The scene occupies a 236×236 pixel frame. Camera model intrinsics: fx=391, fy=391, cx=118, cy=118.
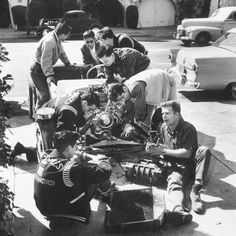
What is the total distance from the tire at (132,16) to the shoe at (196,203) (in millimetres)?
22879

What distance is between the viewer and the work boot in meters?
4.56

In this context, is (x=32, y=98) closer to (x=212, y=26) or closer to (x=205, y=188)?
(x=205, y=188)

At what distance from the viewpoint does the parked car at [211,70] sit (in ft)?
30.1

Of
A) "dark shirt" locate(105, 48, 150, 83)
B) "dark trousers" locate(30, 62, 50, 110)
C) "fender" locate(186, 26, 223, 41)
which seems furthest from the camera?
"fender" locate(186, 26, 223, 41)

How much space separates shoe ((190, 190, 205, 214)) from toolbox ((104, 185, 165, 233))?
0.38 m

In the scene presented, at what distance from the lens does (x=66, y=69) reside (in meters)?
8.02

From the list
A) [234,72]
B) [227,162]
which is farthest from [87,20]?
[227,162]

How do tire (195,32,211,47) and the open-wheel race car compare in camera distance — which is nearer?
the open-wheel race car

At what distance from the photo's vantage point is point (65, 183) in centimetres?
390

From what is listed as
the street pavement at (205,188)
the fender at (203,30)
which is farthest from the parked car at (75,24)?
the street pavement at (205,188)

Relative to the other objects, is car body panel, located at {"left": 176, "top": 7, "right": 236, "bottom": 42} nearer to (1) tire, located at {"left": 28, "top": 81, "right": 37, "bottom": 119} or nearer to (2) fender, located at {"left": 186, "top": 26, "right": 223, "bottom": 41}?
(2) fender, located at {"left": 186, "top": 26, "right": 223, "bottom": 41}

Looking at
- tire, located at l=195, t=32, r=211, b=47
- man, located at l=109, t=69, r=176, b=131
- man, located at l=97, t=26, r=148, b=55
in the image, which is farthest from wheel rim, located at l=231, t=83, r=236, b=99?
tire, located at l=195, t=32, r=211, b=47

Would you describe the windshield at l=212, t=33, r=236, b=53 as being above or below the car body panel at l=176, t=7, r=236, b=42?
above

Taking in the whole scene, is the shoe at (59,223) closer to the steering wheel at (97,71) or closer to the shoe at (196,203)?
the shoe at (196,203)
